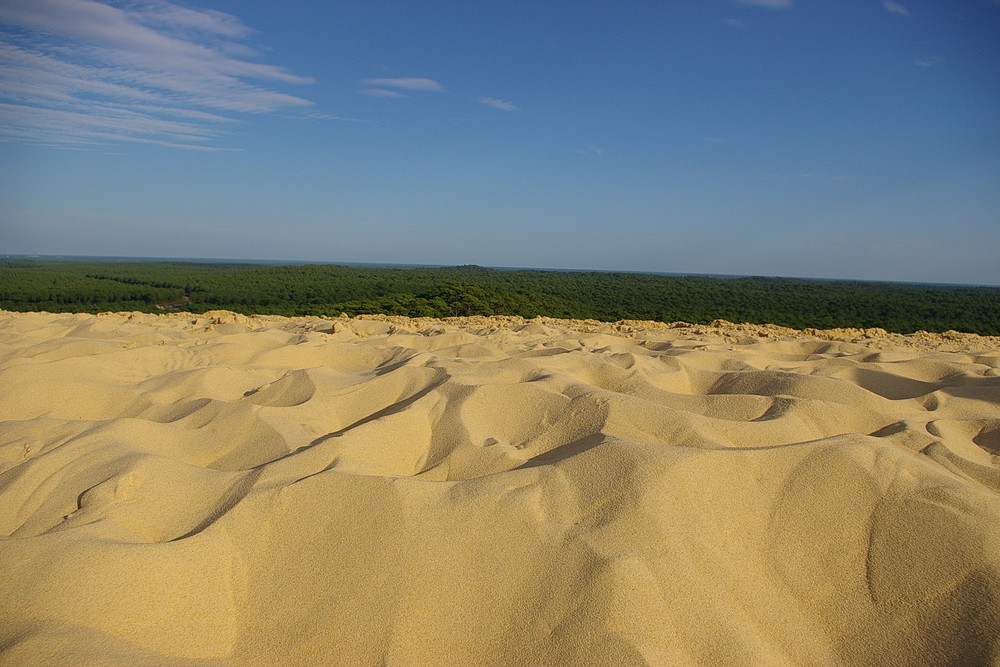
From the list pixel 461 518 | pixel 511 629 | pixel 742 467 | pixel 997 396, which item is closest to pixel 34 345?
pixel 461 518

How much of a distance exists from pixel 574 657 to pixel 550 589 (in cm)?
24

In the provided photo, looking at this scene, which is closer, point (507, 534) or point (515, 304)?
point (507, 534)

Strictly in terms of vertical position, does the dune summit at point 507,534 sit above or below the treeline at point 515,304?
above

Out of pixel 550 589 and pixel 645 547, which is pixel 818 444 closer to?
pixel 645 547

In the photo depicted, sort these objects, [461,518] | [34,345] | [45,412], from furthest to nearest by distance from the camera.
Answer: [34,345] → [45,412] → [461,518]

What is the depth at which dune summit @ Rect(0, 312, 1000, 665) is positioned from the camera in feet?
5.33

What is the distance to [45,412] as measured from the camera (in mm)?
3496

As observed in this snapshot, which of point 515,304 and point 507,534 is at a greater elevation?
point 507,534

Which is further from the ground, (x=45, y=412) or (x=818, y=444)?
(x=818, y=444)

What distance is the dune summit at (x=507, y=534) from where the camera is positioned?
1.63m

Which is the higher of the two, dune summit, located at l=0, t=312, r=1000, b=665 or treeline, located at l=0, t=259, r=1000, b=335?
dune summit, located at l=0, t=312, r=1000, b=665

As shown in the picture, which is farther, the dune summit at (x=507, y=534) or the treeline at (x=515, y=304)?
the treeline at (x=515, y=304)

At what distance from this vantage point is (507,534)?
1983mm

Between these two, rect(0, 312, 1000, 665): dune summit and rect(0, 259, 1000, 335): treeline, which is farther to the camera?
rect(0, 259, 1000, 335): treeline
